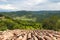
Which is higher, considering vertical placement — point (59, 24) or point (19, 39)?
point (19, 39)

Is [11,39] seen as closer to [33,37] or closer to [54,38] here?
[33,37]

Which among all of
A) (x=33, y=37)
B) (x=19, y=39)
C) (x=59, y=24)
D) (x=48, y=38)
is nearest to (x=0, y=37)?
(x=19, y=39)

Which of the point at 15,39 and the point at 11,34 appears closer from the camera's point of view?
the point at 15,39

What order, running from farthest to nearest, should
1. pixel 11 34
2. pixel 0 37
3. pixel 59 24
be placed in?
1. pixel 59 24
2. pixel 11 34
3. pixel 0 37

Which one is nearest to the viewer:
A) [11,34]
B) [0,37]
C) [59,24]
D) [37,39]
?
[37,39]

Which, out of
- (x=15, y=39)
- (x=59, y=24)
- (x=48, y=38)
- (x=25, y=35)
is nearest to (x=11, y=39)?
(x=15, y=39)

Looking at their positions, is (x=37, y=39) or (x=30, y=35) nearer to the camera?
(x=37, y=39)

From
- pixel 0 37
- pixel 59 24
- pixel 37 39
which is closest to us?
pixel 37 39

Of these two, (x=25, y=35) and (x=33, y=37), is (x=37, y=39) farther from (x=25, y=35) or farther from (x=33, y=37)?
(x=25, y=35)

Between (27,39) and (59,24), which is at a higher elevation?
(27,39)
